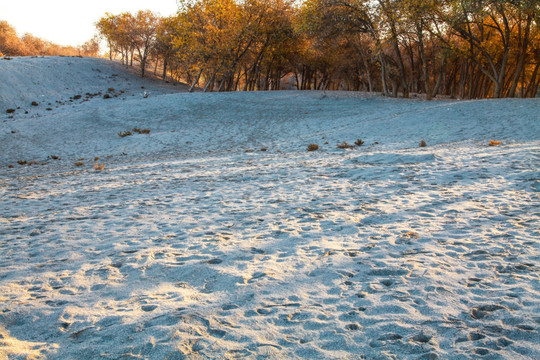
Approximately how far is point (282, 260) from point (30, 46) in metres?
69.5

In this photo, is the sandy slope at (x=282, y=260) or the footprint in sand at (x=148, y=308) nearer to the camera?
the sandy slope at (x=282, y=260)

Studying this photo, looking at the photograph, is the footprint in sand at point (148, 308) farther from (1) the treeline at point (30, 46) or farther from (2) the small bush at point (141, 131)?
(1) the treeline at point (30, 46)

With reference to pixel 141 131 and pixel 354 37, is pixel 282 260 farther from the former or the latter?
pixel 354 37

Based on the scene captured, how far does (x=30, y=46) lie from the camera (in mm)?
57656

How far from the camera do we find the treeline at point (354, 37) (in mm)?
21672

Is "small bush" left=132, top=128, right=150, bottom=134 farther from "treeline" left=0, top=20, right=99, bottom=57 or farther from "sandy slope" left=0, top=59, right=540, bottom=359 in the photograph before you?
"treeline" left=0, top=20, right=99, bottom=57

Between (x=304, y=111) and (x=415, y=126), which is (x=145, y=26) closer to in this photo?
(x=304, y=111)

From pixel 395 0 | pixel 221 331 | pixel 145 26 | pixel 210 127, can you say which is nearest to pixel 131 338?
pixel 221 331

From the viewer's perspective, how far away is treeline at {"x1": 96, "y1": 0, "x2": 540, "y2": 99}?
2167 centimetres

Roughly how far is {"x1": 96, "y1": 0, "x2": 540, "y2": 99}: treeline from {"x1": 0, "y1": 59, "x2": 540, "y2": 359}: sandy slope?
48.7ft

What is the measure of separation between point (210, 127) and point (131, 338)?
60.4 ft

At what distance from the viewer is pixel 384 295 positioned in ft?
9.34

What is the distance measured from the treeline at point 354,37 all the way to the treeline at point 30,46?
1635cm

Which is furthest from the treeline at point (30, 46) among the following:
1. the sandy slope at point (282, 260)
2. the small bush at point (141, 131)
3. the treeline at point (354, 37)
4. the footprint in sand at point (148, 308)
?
the footprint in sand at point (148, 308)
